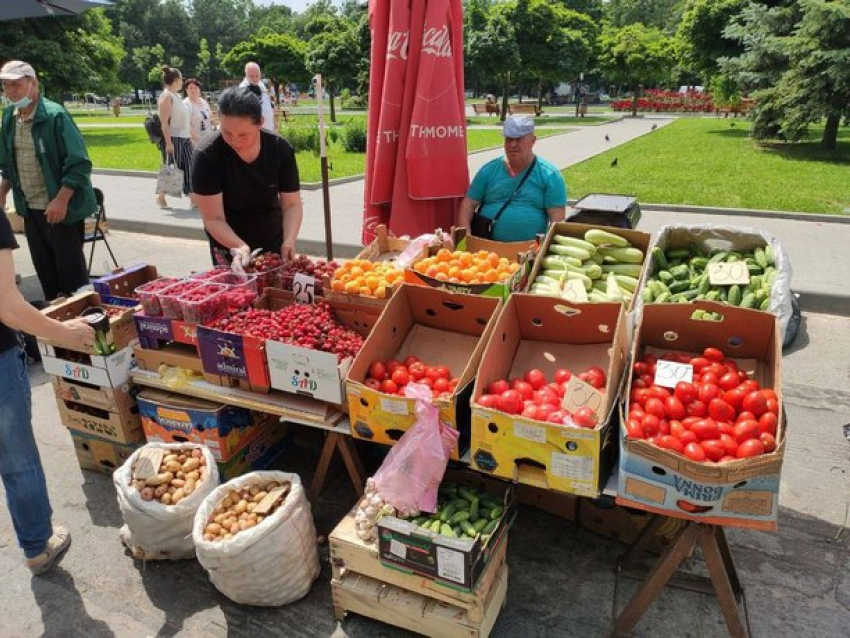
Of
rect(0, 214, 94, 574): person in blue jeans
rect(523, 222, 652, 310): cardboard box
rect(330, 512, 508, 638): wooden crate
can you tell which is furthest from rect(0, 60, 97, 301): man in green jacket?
rect(330, 512, 508, 638): wooden crate

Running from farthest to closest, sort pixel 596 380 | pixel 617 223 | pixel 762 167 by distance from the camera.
A: pixel 762 167 < pixel 617 223 < pixel 596 380

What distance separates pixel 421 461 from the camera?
2.59 meters

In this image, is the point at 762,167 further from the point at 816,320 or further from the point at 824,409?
the point at 824,409

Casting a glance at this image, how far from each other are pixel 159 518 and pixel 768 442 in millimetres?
2708

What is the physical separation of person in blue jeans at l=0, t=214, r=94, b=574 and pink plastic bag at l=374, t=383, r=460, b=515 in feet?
5.04

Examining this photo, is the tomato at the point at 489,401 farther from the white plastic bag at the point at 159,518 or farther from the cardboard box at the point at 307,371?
the white plastic bag at the point at 159,518

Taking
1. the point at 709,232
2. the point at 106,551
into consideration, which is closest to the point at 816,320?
the point at 709,232

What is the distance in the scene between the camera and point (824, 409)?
4.37 m

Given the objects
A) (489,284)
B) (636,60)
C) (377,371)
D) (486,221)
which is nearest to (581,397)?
(489,284)

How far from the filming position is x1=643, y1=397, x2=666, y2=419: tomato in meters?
2.49

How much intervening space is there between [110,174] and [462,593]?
1541 centimetres

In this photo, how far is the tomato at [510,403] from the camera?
2568 millimetres

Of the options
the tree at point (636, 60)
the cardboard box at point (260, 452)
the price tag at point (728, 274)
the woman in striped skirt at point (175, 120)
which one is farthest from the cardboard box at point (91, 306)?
the tree at point (636, 60)

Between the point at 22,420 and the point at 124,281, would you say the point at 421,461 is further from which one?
the point at 124,281
